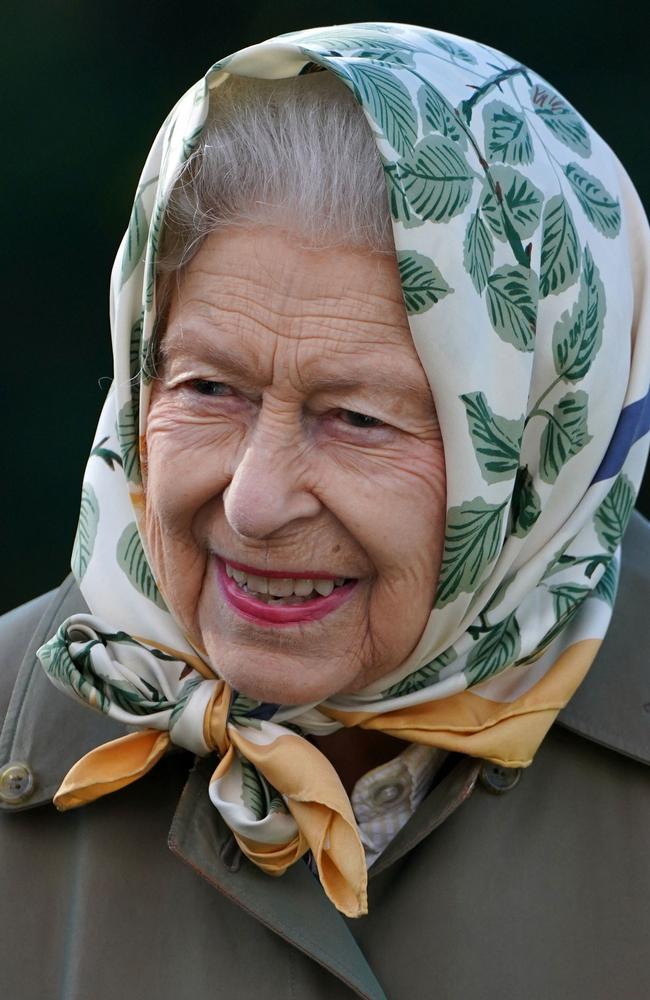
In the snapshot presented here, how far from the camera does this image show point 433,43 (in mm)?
2197

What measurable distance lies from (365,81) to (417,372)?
1.44 feet

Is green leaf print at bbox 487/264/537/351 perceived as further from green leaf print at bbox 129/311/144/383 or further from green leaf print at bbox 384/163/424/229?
green leaf print at bbox 129/311/144/383

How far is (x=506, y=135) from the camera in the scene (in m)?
2.09

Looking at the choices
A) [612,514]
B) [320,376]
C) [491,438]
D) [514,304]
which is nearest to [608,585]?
[612,514]

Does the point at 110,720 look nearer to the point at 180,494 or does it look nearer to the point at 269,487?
the point at 180,494

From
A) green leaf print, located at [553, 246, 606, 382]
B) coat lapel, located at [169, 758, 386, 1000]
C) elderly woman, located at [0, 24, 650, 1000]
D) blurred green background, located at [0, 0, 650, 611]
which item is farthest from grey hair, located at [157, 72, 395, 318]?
blurred green background, located at [0, 0, 650, 611]

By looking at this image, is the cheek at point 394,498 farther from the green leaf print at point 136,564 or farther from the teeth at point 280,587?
the green leaf print at point 136,564

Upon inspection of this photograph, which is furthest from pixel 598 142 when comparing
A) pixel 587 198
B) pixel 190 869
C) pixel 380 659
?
pixel 190 869

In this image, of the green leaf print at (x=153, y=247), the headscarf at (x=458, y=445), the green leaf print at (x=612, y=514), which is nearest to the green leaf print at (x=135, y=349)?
the headscarf at (x=458, y=445)

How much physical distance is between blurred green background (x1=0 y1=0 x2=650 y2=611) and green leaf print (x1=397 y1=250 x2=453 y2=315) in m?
2.20

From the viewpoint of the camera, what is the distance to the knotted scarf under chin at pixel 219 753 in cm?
212

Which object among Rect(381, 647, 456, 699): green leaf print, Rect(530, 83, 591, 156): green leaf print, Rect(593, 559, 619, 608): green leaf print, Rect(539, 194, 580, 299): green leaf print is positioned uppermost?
Rect(530, 83, 591, 156): green leaf print

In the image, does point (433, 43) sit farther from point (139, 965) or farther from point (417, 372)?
point (139, 965)

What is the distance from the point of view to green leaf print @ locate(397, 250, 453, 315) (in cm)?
196
